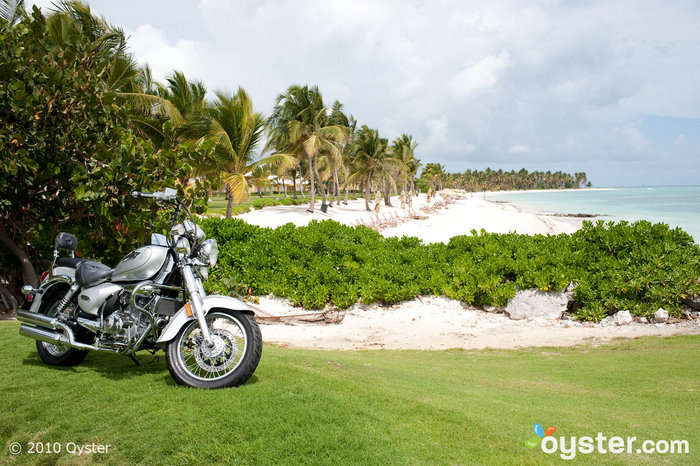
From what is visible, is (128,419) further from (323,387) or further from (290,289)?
(290,289)

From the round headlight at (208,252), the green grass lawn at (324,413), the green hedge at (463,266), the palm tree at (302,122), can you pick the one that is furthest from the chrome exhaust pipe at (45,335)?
the palm tree at (302,122)

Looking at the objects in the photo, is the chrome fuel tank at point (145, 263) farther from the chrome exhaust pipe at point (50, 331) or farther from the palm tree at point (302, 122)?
the palm tree at point (302, 122)

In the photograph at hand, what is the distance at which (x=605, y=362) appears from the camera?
6473 millimetres

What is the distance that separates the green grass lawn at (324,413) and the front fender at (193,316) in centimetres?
47

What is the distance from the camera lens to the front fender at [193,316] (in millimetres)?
3855

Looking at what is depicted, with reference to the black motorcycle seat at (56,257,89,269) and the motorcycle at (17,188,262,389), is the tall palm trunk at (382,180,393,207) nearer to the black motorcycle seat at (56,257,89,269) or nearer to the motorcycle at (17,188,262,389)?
the black motorcycle seat at (56,257,89,269)

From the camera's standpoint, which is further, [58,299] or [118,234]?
[118,234]

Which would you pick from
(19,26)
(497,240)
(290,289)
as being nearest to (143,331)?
(19,26)

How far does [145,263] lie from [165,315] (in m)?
0.51

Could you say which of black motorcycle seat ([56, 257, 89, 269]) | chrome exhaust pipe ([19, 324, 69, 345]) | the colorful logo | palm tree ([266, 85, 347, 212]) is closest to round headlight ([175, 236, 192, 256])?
black motorcycle seat ([56, 257, 89, 269])

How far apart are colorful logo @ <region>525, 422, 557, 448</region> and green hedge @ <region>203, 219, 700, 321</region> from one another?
6390mm

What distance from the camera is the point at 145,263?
4125 millimetres

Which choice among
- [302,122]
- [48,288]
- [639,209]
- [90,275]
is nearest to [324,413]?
[90,275]

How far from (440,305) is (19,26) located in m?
9.23
